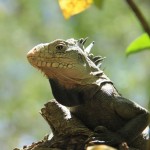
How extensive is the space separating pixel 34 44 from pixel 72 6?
1009 cm

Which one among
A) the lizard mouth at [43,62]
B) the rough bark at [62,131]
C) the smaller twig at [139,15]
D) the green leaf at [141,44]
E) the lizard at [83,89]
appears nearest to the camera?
the smaller twig at [139,15]

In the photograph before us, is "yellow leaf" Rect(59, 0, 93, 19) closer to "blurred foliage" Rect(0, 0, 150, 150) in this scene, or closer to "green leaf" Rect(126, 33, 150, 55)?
"green leaf" Rect(126, 33, 150, 55)

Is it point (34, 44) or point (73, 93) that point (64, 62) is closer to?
point (73, 93)

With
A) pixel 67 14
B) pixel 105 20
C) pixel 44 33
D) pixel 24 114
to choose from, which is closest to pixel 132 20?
pixel 105 20

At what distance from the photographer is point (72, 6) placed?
6.71ft

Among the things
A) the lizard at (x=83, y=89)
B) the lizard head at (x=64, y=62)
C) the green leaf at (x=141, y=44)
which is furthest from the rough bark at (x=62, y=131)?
the green leaf at (x=141, y=44)

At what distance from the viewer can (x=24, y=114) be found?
1162 cm

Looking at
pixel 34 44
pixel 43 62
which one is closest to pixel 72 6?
pixel 43 62

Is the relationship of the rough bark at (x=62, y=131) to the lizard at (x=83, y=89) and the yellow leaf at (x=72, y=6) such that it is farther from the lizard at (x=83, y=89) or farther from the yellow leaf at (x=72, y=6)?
the yellow leaf at (x=72, y=6)

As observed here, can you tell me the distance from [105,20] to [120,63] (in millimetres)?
892

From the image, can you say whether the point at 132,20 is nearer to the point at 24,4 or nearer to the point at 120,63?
the point at 120,63

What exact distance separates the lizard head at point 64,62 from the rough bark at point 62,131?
17 centimetres

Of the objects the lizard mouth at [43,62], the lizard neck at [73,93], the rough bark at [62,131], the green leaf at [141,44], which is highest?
the lizard mouth at [43,62]

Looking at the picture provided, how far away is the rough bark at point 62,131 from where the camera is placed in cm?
311
